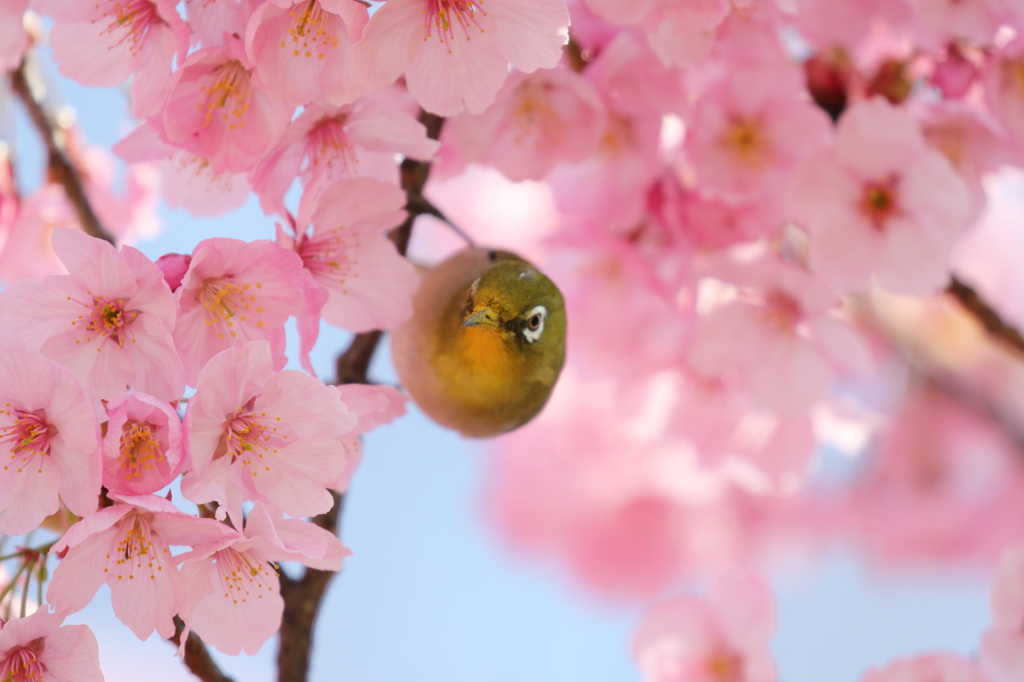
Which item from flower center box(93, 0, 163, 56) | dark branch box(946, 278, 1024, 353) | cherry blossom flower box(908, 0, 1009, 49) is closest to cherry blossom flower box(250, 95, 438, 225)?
flower center box(93, 0, 163, 56)

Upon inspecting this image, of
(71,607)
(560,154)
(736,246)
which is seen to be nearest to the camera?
(71,607)

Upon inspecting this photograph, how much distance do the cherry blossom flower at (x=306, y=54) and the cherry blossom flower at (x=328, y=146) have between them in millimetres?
38

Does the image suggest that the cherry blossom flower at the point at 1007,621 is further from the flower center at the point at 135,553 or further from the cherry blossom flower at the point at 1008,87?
A: the flower center at the point at 135,553

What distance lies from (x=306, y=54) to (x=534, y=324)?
0.26 meters

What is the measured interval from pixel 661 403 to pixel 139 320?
0.73m

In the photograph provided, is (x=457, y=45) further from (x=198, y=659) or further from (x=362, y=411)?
(x=198, y=659)

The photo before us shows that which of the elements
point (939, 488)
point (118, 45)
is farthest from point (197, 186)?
point (939, 488)

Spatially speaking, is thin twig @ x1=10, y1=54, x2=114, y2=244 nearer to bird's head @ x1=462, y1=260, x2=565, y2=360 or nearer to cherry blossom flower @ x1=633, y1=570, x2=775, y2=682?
bird's head @ x1=462, y1=260, x2=565, y2=360

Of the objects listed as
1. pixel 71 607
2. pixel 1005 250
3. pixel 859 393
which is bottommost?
pixel 71 607

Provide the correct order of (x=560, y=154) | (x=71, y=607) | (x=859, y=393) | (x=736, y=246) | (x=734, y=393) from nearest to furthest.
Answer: (x=71, y=607) → (x=560, y=154) → (x=736, y=246) → (x=734, y=393) → (x=859, y=393)

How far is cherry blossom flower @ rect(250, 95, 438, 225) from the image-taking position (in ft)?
1.99

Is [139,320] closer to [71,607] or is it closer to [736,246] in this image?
[71,607]

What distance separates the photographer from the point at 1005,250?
2.19m

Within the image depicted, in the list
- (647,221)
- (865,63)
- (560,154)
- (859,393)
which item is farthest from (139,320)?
(859,393)
